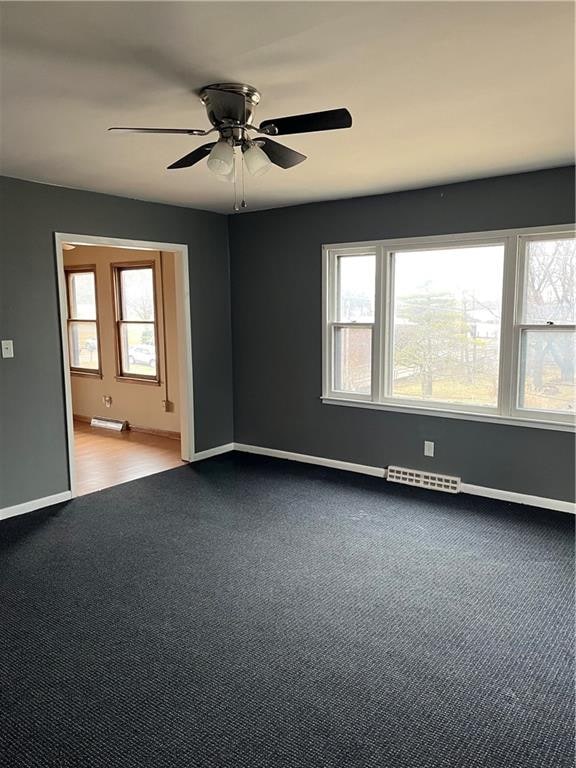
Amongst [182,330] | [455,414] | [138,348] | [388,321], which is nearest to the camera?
[455,414]

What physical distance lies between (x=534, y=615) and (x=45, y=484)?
349 centimetres

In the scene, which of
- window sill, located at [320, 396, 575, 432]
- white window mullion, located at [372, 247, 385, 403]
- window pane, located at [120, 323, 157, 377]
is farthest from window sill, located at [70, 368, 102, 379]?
white window mullion, located at [372, 247, 385, 403]

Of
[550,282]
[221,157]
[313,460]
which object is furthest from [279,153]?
[313,460]

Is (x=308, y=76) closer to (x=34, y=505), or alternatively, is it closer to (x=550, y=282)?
(x=550, y=282)

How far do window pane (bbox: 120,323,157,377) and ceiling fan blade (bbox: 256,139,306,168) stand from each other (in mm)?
4277

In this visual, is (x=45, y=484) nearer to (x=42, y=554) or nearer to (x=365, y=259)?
(x=42, y=554)

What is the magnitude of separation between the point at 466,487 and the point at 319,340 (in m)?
1.82

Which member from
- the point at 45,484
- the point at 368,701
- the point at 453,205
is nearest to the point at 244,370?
the point at 45,484

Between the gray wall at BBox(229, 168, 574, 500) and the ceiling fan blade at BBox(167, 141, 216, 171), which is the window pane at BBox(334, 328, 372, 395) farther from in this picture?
the ceiling fan blade at BBox(167, 141, 216, 171)

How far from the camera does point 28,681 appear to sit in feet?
7.47

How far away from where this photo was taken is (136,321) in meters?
6.58

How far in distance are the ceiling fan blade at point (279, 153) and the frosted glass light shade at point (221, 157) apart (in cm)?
16

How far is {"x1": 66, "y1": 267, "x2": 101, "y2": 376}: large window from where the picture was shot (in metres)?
7.02

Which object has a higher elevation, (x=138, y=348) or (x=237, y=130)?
(x=237, y=130)
